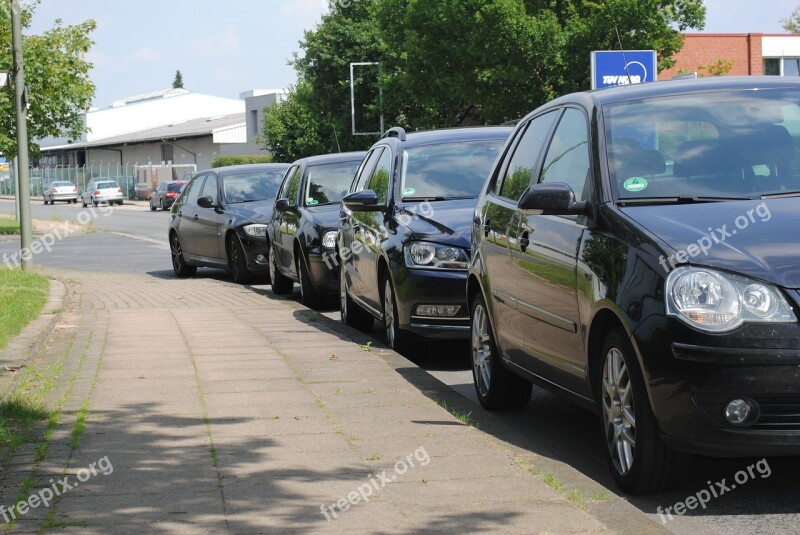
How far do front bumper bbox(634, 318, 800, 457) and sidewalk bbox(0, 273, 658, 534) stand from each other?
53 centimetres

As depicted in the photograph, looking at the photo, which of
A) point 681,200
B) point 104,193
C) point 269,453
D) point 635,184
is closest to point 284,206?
point 269,453

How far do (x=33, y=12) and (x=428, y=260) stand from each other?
26.3 metres

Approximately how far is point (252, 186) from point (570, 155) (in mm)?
12816

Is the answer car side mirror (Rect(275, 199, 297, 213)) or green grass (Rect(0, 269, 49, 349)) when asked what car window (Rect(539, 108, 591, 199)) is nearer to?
green grass (Rect(0, 269, 49, 349))

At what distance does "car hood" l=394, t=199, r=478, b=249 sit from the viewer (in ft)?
30.8

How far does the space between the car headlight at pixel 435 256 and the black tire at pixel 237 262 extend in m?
8.52

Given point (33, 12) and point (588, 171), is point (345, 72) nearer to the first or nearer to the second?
point (33, 12)

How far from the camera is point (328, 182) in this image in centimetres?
1502

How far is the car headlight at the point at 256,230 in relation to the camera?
17469 mm

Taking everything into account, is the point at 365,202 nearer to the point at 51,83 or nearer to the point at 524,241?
the point at 524,241

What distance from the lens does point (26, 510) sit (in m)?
4.94

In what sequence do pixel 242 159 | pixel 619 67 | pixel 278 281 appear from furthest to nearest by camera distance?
pixel 242 159 < pixel 619 67 < pixel 278 281

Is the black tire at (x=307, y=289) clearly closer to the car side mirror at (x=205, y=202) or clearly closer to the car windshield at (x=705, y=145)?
the car side mirror at (x=205, y=202)

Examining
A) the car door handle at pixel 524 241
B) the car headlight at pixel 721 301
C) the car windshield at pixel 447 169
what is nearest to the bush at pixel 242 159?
the car windshield at pixel 447 169
